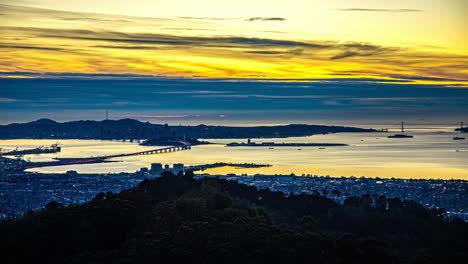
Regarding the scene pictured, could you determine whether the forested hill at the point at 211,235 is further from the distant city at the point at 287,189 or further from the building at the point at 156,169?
the building at the point at 156,169

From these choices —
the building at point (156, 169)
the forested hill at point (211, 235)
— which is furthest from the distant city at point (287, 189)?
the forested hill at point (211, 235)

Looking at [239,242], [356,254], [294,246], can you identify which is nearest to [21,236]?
[239,242]

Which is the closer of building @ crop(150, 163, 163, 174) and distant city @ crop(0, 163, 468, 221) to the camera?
distant city @ crop(0, 163, 468, 221)

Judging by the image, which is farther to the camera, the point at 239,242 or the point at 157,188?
the point at 157,188

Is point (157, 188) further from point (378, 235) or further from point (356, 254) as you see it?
point (356, 254)

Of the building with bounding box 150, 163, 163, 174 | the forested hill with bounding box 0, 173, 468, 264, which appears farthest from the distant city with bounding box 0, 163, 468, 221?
the forested hill with bounding box 0, 173, 468, 264

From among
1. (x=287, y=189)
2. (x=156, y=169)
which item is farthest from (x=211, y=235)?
(x=156, y=169)

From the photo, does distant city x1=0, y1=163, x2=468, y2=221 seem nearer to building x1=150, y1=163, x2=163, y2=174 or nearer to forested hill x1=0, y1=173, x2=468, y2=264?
building x1=150, y1=163, x2=163, y2=174

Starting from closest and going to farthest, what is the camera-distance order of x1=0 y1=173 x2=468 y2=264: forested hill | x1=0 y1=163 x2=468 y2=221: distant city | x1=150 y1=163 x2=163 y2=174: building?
x1=0 y1=173 x2=468 y2=264: forested hill
x1=0 y1=163 x2=468 y2=221: distant city
x1=150 y1=163 x2=163 y2=174: building
